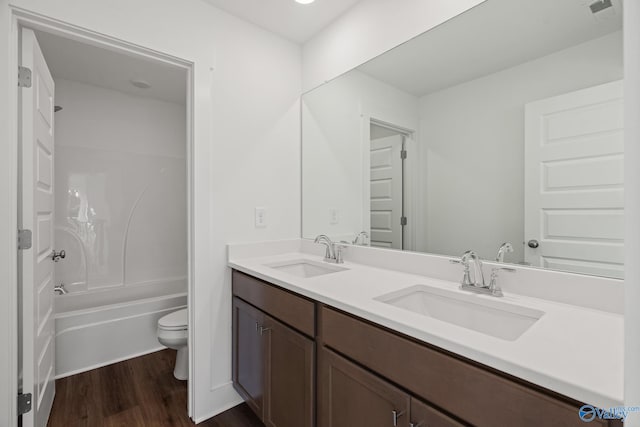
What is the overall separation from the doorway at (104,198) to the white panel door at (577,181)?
168 centimetres

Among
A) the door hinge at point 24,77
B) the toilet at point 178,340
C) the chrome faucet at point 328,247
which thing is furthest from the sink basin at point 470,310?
the door hinge at point 24,77

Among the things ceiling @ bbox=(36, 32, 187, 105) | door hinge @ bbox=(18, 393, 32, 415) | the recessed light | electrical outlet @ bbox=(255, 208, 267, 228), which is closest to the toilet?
door hinge @ bbox=(18, 393, 32, 415)

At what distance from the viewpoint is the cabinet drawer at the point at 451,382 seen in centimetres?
66

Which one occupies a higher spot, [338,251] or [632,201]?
[632,201]

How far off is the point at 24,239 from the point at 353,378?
5.04ft

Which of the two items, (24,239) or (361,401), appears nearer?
(361,401)

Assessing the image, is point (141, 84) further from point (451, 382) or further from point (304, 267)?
point (451, 382)

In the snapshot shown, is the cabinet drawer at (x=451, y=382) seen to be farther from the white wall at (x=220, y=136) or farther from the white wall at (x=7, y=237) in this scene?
the white wall at (x=7, y=237)

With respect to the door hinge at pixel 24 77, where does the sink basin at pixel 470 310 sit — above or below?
below

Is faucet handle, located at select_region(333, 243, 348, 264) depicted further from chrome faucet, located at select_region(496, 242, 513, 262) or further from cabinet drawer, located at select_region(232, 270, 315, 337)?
chrome faucet, located at select_region(496, 242, 513, 262)

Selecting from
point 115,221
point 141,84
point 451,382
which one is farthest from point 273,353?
point 141,84

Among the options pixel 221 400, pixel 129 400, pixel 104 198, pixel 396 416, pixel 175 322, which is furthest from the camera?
pixel 104 198

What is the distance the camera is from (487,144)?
4.46ft

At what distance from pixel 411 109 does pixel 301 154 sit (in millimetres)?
892
